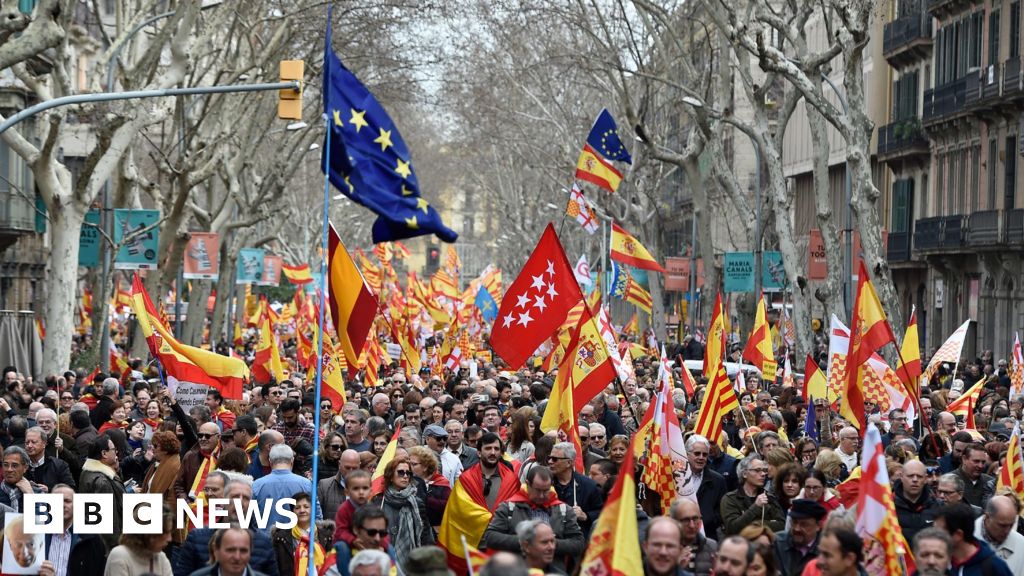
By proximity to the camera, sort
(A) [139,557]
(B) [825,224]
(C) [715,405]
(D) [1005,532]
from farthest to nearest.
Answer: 1. (B) [825,224]
2. (C) [715,405]
3. (D) [1005,532]
4. (A) [139,557]

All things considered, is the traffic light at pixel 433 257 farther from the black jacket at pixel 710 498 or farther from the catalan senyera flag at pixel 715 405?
the black jacket at pixel 710 498

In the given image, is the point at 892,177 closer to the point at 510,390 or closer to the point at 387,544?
the point at 510,390

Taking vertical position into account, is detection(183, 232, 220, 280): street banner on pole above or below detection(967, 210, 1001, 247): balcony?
below

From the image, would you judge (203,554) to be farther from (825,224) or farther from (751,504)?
(825,224)

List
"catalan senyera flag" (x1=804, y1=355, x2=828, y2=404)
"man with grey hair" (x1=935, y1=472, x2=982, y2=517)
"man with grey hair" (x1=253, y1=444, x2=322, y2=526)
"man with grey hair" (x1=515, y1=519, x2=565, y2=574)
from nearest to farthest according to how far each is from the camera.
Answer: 1. "man with grey hair" (x1=515, y1=519, x2=565, y2=574)
2. "man with grey hair" (x1=935, y1=472, x2=982, y2=517)
3. "man with grey hair" (x1=253, y1=444, x2=322, y2=526)
4. "catalan senyera flag" (x1=804, y1=355, x2=828, y2=404)

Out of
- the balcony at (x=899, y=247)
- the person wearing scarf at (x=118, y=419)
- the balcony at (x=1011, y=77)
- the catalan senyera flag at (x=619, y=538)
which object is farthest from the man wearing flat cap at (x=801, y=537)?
the balcony at (x=899, y=247)

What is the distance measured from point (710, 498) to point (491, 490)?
1481 millimetres

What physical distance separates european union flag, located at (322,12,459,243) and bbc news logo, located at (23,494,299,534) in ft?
5.17

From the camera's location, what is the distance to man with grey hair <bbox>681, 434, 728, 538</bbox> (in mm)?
12151

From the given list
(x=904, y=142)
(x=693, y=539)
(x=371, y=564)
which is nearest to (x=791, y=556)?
(x=693, y=539)

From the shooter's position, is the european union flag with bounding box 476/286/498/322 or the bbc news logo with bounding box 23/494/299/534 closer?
the bbc news logo with bounding box 23/494/299/534

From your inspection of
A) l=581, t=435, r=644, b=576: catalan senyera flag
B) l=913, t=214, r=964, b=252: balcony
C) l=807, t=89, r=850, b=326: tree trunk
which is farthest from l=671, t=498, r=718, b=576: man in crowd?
l=913, t=214, r=964, b=252: balcony

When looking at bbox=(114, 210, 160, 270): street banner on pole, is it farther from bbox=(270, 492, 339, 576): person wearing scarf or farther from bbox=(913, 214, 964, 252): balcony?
bbox=(270, 492, 339, 576): person wearing scarf

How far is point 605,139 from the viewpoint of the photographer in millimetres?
34312
